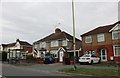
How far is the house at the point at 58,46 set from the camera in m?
48.6

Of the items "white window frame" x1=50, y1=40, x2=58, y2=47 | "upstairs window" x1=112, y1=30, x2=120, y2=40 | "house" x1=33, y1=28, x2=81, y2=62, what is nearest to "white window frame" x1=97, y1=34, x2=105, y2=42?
"upstairs window" x1=112, y1=30, x2=120, y2=40

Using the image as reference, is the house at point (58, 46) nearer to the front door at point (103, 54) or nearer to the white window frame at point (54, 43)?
the white window frame at point (54, 43)

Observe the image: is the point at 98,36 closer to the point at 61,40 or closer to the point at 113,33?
the point at 113,33

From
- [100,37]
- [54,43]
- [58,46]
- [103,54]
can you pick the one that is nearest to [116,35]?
[100,37]

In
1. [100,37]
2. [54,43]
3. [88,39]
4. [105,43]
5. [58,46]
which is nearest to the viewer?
[105,43]

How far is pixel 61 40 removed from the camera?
173ft

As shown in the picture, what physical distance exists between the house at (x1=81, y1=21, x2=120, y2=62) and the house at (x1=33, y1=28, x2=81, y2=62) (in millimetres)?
2958

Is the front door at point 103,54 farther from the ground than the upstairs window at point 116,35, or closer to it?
closer to it

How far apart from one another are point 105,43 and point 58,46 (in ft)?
49.8

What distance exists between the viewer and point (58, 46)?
174 ft

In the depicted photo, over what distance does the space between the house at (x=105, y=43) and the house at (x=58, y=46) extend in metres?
2.96

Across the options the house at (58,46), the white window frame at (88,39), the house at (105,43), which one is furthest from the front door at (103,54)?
the house at (58,46)

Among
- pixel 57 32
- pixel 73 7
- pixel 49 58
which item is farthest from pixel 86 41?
pixel 73 7

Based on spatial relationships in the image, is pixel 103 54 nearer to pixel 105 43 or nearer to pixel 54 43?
pixel 105 43
